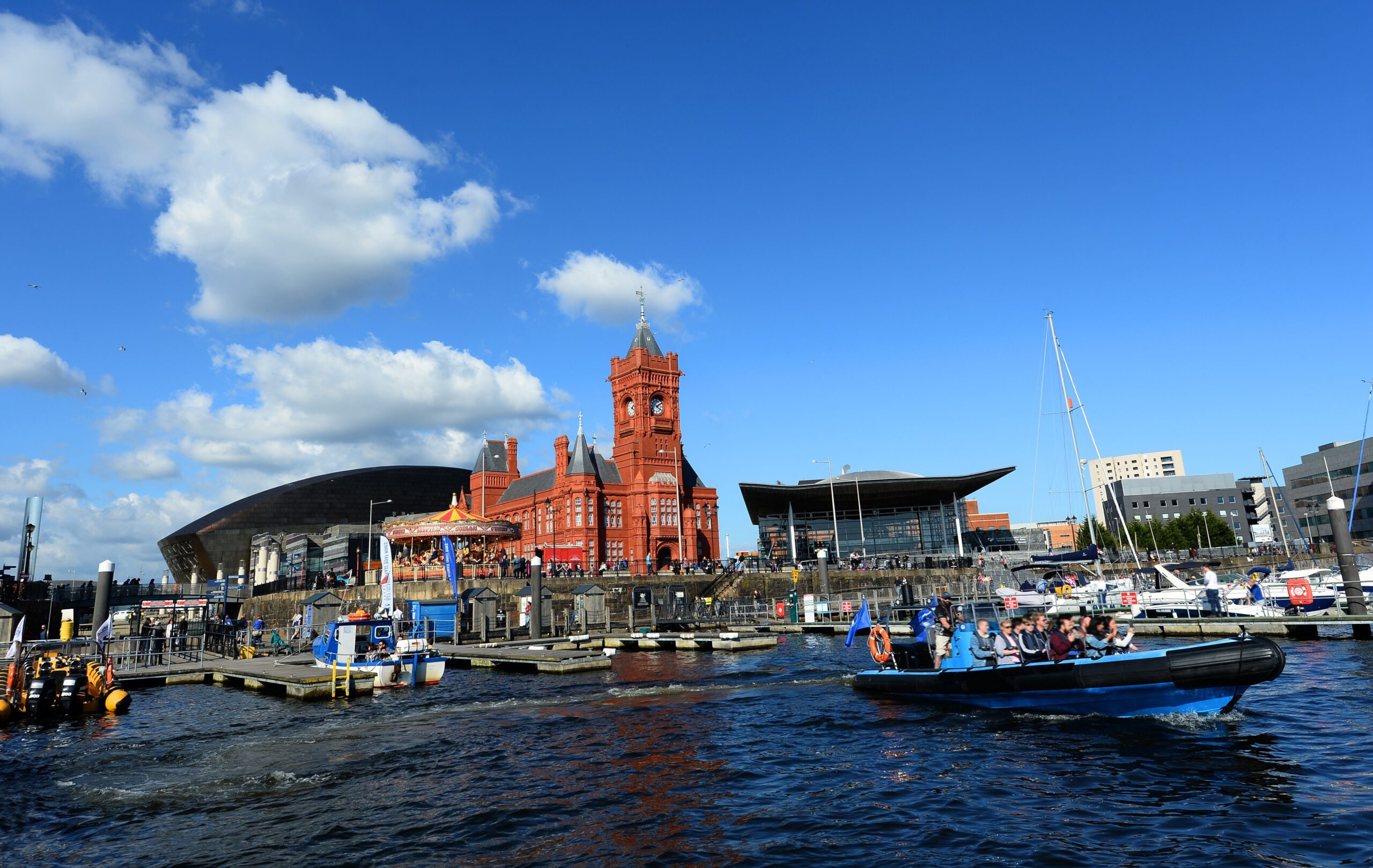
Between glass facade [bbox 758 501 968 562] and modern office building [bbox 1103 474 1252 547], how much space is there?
60.2m

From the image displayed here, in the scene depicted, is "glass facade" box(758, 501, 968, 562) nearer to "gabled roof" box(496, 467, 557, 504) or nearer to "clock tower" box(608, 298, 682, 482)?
"clock tower" box(608, 298, 682, 482)

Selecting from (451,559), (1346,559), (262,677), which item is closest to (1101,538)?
(1346,559)

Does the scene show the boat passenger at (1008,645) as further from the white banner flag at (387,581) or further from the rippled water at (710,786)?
the white banner flag at (387,581)

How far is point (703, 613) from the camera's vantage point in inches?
2133

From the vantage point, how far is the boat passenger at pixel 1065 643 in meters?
18.4

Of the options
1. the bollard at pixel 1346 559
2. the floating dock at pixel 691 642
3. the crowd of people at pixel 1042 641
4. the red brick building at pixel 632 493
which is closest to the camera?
the crowd of people at pixel 1042 641

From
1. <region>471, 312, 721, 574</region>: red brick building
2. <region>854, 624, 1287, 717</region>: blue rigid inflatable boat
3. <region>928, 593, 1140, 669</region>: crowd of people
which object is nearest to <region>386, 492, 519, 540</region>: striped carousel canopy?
<region>471, 312, 721, 574</region>: red brick building

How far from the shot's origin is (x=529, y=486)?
87.3 metres

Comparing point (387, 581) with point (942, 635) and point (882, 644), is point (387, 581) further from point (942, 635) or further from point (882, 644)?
point (942, 635)

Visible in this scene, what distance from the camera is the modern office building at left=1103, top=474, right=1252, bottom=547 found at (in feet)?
451

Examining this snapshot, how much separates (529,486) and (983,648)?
71.4 meters

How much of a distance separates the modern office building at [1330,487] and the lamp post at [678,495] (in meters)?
78.8

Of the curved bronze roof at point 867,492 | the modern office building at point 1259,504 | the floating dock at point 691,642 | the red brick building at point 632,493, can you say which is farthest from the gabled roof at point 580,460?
the modern office building at point 1259,504

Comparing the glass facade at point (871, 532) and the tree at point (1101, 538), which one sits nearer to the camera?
the glass facade at point (871, 532)
